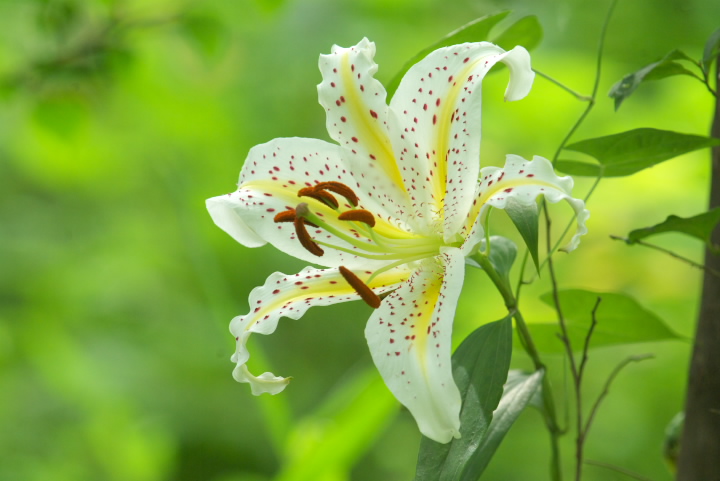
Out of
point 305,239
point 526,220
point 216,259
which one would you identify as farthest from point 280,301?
point 216,259

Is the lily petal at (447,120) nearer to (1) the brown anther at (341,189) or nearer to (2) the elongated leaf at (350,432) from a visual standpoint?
(1) the brown anther at (341,189)

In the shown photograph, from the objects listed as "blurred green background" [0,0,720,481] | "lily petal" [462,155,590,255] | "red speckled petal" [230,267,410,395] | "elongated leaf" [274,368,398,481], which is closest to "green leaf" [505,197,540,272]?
"lily petal" [462,155,590,255]

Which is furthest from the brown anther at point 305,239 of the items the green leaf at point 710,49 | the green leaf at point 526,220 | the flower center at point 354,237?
the green leaf at point 710,49

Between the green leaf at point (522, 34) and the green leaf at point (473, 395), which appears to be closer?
the green leaf at point (473, 395)

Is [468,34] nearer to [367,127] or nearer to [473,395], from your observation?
[367,127]

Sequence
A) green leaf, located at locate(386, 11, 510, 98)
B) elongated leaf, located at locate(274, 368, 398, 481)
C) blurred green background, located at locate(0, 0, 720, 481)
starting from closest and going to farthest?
1. green leaf, located at locate(386, 11, 510, 98)
2. elongated leaf, located at locate(274, 368, 398, 481)
3. blurred green background, located at locate(0, 0, 720, 481)

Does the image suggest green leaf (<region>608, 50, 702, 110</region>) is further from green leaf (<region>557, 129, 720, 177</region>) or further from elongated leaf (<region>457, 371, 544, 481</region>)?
elongated leaf (<region>457, 371, 544, 481</region>)
